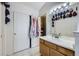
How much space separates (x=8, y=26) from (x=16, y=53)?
472mm

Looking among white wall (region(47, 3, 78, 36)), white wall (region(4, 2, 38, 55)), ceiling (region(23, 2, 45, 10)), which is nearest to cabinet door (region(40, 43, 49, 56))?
white wall (region(47, 3, 78, 36))

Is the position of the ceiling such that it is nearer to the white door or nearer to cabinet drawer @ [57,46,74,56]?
the white door

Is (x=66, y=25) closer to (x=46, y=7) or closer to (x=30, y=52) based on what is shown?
(x=46, y=7)

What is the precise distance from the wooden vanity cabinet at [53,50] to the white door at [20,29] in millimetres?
361

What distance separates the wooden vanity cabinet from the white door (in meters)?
0.36

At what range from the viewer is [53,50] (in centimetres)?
202

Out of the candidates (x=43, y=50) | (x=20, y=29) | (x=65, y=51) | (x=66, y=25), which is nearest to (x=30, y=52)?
(x=43, y=50)

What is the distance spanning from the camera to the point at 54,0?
1740mm

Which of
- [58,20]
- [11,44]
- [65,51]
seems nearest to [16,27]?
[11,44]

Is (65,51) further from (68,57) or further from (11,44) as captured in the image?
(11,44)

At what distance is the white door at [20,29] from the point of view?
1.94 meters

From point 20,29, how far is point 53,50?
27.4 inches

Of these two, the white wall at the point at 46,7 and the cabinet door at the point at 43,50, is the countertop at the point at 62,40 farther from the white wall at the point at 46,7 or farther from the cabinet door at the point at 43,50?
the white wall at the point at 46,7

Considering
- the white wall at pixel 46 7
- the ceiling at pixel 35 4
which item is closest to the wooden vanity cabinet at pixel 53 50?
the white wall at pixel 46 7
